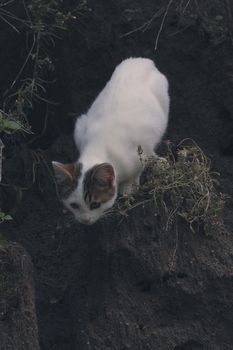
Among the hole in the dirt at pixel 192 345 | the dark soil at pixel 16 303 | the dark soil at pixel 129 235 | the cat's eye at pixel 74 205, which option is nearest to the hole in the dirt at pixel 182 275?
the dark soil at pixel 129 235

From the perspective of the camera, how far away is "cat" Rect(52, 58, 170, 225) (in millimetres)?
5586

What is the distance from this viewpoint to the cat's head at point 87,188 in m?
5.54

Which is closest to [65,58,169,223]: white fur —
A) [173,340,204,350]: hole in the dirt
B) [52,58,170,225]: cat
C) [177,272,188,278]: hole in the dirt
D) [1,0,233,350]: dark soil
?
[52,58,170,225]: cat

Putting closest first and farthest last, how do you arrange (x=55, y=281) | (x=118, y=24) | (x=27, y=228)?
(x=55, y=281) → (x=27, y=228) → (x=118, y=24)

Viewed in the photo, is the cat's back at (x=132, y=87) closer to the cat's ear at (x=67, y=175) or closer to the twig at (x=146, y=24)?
the twig at (x=146, y=24)

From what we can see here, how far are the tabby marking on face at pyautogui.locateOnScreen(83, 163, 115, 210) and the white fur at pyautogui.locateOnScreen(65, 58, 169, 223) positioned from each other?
0.04 meters

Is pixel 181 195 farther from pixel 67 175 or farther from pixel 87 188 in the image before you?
pixel 67 175

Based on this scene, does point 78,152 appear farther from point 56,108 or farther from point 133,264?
point 133,264

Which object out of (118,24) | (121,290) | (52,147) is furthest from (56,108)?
(121,290)

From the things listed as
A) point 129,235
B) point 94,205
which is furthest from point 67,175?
point 129,235

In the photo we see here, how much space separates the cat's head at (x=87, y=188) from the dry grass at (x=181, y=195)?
0.14m

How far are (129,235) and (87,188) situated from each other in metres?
0.42

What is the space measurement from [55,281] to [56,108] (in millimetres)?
1820

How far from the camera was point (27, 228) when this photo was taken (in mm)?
6590
